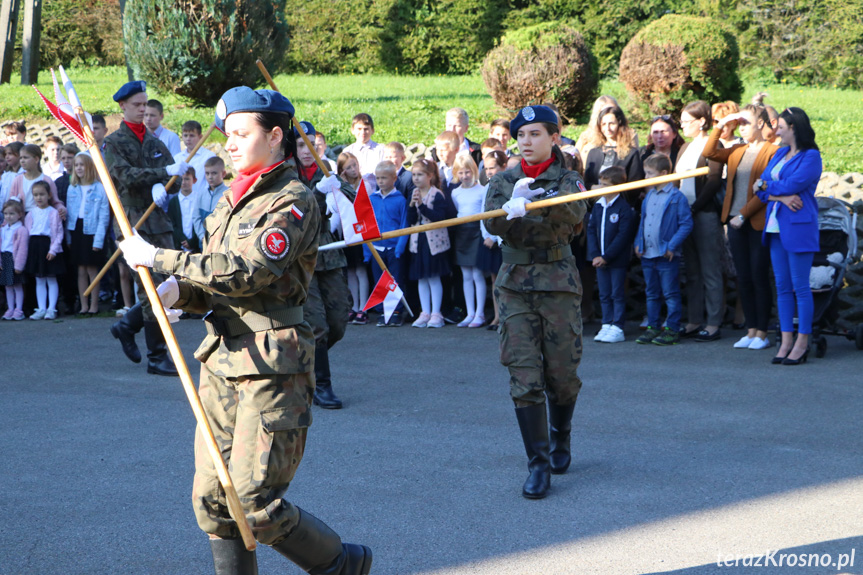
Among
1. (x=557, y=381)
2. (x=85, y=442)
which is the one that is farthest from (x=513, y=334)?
(x=85, y=442)

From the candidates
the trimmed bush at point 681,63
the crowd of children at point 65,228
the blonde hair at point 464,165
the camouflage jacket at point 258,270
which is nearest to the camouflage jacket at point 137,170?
the crowd of children at point 65,228

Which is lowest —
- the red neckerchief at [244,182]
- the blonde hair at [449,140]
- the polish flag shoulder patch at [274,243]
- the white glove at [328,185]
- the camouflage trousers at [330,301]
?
the camouflage trousers at [330,301]

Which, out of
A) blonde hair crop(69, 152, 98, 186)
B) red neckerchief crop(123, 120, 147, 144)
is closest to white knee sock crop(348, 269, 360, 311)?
blonde hair crop(69, 152, 98, 186)

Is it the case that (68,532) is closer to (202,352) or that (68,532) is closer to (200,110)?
(202,352)

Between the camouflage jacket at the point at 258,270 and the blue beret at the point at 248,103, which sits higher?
the blue beret at the point at 248,103

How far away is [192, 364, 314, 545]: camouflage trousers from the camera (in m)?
3.25

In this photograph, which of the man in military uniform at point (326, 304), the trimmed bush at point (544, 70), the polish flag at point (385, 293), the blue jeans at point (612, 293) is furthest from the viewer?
the trimmed bush at point (544, 70)

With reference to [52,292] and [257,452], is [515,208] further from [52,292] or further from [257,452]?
[52,292]

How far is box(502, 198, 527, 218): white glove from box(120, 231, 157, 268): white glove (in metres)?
1.96

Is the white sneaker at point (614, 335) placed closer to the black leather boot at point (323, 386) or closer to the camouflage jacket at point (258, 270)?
the black leather boot at point (323, 386)

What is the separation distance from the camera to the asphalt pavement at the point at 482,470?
4.10 m

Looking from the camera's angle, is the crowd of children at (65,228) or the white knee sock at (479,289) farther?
the crowd of children at (65,228)

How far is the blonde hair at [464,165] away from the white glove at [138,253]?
21.3ft

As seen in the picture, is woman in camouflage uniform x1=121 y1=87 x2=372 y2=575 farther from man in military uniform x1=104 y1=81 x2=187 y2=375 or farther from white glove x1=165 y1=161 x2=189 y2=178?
man in military uniform x1=104 y1=81 x2=187 y2=375
